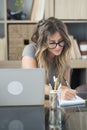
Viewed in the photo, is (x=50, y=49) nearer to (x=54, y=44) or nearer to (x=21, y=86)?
(x=54, y=44)

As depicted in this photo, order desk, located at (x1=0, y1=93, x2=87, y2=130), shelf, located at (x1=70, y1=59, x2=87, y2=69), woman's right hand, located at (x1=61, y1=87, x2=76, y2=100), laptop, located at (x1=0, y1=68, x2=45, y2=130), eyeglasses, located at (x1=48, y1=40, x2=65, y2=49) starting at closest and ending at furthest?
desk, located at (x1=0, y1=93, x2=87, y2=130), laptop, located at (x1=0, y1=68, x2=45, y2=130), woman's right hand, located at (x1=61, y1=87, x2=76, y2=100), eyeglasses, located at (x1=48, y1=40, x2=65, y2=49), shelf, located at (x1=70, y1=59, x2=87, y2=69)

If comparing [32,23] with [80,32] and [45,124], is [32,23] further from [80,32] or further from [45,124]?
[45,124]

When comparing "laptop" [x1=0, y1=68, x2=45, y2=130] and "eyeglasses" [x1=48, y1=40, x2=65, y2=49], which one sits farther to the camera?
"eyeglasses" [x1=48, y1=40, x2=65, y2=49]

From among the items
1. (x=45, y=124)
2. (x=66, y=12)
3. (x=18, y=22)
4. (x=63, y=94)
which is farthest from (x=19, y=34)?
(x=45, y=124)

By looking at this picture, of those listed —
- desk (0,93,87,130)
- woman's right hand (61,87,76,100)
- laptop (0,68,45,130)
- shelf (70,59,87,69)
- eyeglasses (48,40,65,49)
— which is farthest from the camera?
shelf (70,59,87,69)

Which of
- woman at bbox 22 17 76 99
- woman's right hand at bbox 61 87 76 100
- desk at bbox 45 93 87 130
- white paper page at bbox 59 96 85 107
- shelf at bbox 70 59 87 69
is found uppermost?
woman at bbox 22 17 76 99

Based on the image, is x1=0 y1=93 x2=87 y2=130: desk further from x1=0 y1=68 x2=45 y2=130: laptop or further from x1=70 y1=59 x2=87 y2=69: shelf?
x1=70 y1=59 x2=87 y2=69: shelf

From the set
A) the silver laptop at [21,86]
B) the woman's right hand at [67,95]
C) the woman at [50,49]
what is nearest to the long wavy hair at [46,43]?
the woman at [50,49]

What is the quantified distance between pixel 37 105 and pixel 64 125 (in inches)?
15.9

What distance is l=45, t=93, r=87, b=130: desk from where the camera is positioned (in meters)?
1.38

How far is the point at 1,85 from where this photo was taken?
1.73 metres

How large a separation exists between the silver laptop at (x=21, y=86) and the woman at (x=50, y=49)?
0.54 metres

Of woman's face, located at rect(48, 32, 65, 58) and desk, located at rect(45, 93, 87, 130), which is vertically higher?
woman's face, located at rect(48, 32, 65, 58)

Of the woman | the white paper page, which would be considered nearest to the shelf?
the woman
